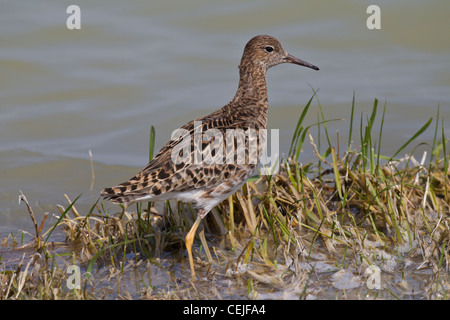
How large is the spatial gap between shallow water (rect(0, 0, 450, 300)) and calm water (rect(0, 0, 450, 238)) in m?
0.02

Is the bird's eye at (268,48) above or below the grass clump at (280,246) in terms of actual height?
above

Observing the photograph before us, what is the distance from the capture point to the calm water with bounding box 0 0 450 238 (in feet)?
30.8

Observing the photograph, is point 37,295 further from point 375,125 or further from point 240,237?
point 375,125

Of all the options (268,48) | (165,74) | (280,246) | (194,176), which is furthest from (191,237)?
(165,74)

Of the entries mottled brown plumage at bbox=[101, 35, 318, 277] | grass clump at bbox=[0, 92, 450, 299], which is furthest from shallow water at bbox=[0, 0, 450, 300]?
mottled brown plumage at bbox=[101, 35, 318, 277]

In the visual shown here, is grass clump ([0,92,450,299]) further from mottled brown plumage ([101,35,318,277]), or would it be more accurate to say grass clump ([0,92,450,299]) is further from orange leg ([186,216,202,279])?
mottled brown plumage ([101,35,318,277])

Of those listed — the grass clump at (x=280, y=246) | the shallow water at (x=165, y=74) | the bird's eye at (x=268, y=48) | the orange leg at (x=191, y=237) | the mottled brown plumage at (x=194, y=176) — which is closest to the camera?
the grass clump at (x=280, y=246)

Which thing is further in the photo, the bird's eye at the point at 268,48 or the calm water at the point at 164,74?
the calm water at the point at 164,74

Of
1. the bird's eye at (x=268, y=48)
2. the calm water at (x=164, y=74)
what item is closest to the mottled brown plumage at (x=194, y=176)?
the bird's eye at (x=268, y=48)

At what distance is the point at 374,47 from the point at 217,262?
284 inches

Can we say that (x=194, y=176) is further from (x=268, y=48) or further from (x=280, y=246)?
(x=268, y=48)

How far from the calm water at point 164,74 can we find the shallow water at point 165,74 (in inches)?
1.0

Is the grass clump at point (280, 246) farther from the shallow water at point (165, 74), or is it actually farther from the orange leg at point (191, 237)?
the shallow water at point (165, 74)

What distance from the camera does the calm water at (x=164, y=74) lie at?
9.40 m
